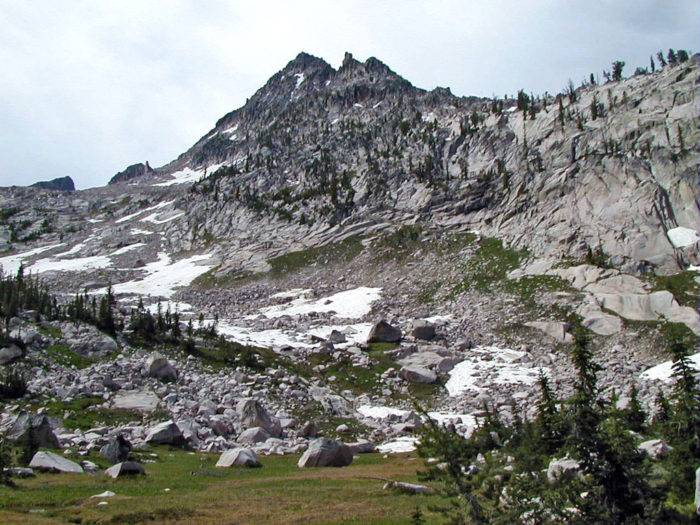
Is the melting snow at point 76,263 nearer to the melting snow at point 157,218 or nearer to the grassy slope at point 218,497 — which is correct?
the melting snow at point 157,218

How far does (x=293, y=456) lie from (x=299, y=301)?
187 ft

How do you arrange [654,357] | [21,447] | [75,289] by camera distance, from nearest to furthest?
[21,447]
[654,357]
[75,289]

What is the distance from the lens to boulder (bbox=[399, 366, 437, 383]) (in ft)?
180

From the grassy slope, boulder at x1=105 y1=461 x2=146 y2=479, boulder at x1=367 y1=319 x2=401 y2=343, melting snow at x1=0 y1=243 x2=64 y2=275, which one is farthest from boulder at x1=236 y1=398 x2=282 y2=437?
melting snow at x1=0 y1=243 x2=64 y2=275

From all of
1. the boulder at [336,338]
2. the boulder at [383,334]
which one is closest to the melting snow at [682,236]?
the boulder at [383,334]

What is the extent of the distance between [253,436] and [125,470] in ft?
41.5

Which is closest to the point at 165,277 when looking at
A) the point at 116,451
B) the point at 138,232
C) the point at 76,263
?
the point at 76,263

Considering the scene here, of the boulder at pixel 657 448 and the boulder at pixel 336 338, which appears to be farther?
the boulder at pixel 336 338

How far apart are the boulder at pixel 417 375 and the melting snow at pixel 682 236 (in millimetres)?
45474

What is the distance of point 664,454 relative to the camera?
21391 mm

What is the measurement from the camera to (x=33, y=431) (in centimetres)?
3130

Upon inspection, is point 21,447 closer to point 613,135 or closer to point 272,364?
point 272,364

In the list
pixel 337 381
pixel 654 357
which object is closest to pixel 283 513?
pixel 337 381

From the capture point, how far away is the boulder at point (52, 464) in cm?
2683
